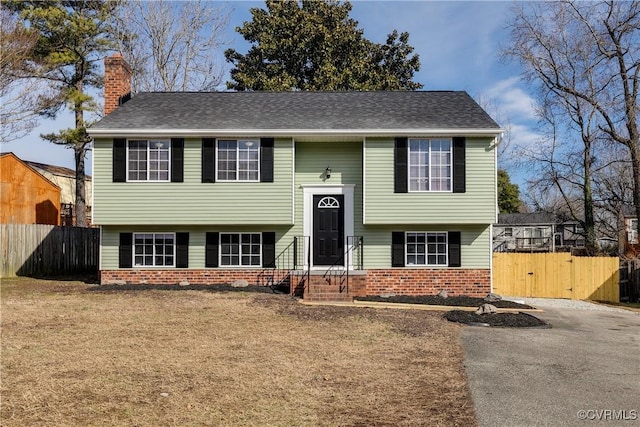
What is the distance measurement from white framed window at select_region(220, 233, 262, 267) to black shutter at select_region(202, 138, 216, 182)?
1841 mm

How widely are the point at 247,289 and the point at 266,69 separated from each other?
18551mm

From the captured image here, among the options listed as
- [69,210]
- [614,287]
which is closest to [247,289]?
[614,287]

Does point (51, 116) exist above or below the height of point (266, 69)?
below

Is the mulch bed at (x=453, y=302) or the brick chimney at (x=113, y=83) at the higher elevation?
the brick chimney at (x=113, y=83)

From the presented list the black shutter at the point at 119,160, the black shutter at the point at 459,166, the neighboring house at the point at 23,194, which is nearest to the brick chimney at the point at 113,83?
the black shutter at the point at 119,160

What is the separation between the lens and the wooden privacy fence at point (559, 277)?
57.1ft

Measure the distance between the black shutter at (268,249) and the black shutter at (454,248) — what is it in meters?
5.34

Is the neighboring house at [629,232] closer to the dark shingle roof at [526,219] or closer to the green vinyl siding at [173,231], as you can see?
the dark shingle roof at [526,219]

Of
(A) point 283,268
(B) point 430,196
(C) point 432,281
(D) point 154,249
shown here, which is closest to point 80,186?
(D) point 154,249

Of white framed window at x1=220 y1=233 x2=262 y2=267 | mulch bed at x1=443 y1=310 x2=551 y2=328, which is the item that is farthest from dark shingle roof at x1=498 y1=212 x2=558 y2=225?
mulch bed at x1=443 y1=310 x2=551 y2=328

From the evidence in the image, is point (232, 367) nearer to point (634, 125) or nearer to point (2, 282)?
point (2, 282)

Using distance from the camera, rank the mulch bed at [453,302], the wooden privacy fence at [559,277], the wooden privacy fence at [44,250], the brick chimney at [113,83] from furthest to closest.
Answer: the wooden privacy fence at [44,250], the wooden privacy fence at [559,277], the brick chimney at [113,83], the mulch bed at [453,302]

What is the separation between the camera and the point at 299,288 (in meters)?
14.5

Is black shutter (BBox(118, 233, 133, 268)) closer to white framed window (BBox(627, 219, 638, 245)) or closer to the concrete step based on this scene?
the concrete step
